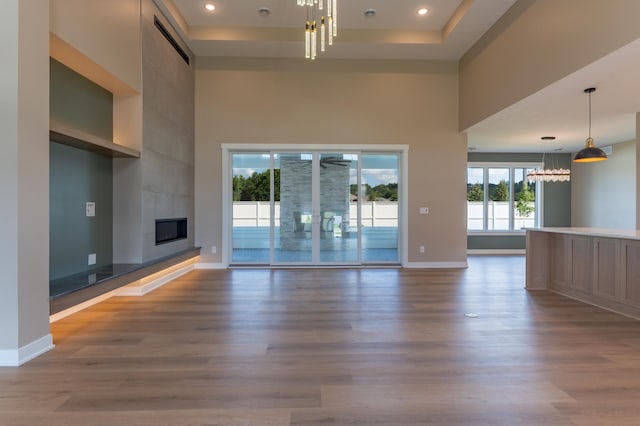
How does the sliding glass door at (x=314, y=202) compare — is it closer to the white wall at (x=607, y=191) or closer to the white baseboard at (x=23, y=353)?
the white baseboard at (x=23, y=353)

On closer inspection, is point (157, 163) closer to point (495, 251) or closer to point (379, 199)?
point (379, 199)

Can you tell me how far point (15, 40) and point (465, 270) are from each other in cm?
653

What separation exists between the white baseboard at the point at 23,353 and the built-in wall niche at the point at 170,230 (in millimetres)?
2227

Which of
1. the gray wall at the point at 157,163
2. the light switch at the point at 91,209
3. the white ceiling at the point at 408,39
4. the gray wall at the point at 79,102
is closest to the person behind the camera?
the gray wall at the point at 79,102

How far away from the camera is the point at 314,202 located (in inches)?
248

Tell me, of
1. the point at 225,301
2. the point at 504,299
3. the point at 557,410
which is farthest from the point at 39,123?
the point at 504,299

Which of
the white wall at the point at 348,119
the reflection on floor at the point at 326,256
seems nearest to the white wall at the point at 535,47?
the white wall at the point at 348,119

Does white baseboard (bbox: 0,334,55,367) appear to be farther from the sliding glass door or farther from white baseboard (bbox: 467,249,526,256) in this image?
white baseboard (bbox: 467,249,526,256)

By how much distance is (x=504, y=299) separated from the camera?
Answer: 4066 millimetres

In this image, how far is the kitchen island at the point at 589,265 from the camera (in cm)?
338

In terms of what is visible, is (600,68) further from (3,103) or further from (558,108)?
(3,103)

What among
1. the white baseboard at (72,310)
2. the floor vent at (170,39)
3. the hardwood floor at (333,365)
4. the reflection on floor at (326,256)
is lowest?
the hardwood floor at (333,365)

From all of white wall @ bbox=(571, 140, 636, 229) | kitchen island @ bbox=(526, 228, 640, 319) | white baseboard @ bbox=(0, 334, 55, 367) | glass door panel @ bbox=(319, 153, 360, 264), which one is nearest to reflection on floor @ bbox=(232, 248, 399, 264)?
glass door panel @ bbox=(319, 153, 360, 264)

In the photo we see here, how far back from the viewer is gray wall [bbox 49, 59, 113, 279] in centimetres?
325
